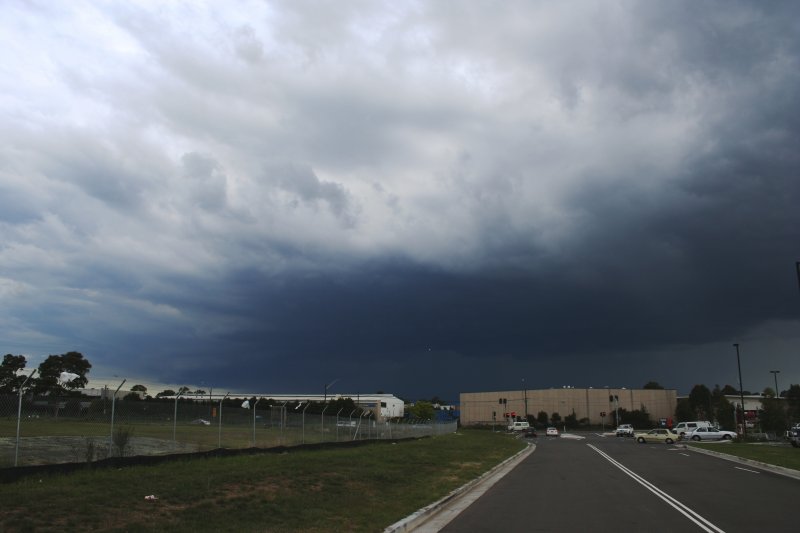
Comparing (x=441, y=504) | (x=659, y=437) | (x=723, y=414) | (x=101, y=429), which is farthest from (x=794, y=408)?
(x=101, y=429)

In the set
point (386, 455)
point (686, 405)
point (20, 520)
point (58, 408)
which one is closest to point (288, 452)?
point (386, 455)

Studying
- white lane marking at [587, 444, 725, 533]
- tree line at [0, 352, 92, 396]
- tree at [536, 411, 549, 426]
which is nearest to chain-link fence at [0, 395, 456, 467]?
white lane marking at [587, 444, 725, 533]

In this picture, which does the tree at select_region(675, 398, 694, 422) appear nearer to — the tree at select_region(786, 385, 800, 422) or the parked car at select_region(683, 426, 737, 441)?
the tree at select_region(786, 385, 800, 422)

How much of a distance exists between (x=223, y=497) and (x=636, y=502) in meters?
10.3

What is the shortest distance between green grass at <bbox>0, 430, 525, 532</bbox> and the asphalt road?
2.26m

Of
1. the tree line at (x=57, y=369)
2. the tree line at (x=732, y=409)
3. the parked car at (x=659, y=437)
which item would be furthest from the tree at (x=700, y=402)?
the tree line at (x=57, y=369)

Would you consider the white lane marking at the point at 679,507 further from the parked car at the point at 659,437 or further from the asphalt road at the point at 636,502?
the parked car at the point at 659,437

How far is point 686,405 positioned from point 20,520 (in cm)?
14128

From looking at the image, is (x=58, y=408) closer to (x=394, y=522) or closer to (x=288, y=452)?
(x=288, y=452)

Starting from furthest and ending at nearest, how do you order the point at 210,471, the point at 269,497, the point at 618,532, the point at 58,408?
1. the point at 58,408
2. the point at 210,471
3. the point at 269,497
4. the point at 618,532

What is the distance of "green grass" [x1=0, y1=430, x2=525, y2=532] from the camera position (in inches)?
435

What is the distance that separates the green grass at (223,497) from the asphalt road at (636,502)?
2260 mm

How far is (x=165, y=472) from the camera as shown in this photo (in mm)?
15953

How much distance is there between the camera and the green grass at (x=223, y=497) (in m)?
11.0
